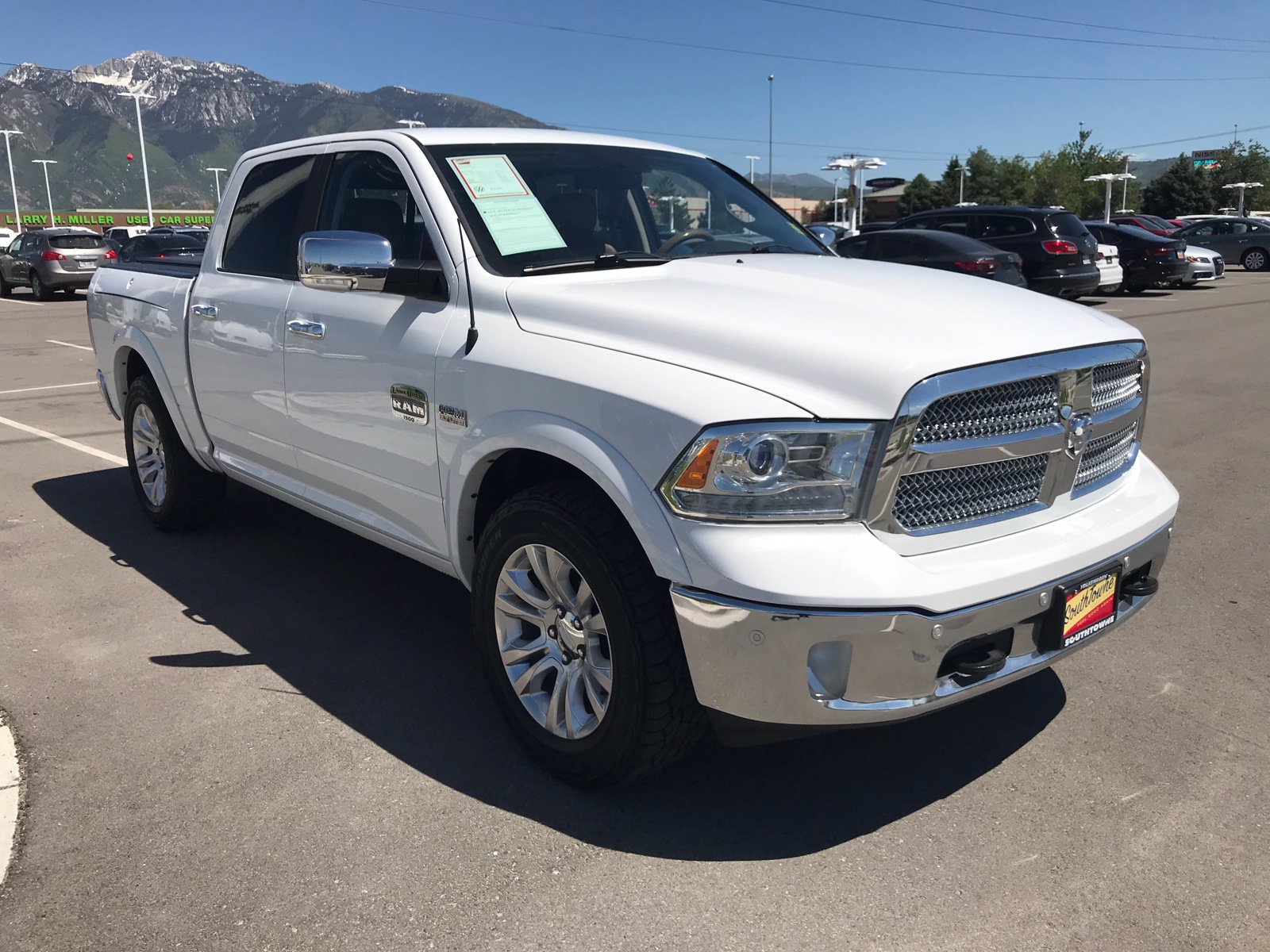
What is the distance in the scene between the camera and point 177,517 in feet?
18.3

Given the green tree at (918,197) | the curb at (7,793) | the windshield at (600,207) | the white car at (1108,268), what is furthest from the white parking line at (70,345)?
the green tree at (918,197)

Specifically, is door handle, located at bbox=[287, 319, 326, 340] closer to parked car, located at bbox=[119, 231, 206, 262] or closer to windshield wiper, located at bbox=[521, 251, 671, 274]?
windshield wiper, located at bbox=[521, 251, 671, 274]

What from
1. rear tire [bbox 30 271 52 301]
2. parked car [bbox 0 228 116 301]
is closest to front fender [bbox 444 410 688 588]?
parked car [bbox 0 228 116 301]

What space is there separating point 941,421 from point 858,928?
1.23m

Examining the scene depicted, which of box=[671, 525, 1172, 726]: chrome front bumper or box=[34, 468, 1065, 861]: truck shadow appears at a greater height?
box=[671, 525, 1172, 726]: chrome front bumper

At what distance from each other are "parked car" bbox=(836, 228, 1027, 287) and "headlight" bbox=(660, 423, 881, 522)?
40.0 feet

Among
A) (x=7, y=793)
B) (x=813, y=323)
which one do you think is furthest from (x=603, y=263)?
(x=7, y=793)

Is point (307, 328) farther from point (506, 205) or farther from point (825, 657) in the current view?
point (825, 657)

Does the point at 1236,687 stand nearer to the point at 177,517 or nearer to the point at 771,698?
the point at 771,698

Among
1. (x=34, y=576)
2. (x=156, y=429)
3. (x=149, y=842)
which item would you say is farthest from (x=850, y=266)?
(x=34, y=576)

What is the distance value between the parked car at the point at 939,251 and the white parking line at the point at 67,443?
31.5 feet

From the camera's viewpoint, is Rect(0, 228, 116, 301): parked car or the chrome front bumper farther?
Rect(0, 228, 116, 301): parked car

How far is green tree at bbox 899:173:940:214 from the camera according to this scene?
334 feet

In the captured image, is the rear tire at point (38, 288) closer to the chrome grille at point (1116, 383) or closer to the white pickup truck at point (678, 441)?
the white pickup truck at point (678, 441)
